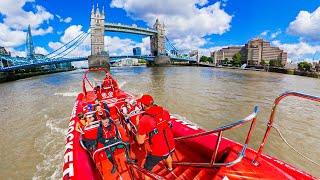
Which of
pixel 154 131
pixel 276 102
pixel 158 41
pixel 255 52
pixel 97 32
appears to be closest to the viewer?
pixel 276 102

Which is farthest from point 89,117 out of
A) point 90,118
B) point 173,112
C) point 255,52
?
point 255,52

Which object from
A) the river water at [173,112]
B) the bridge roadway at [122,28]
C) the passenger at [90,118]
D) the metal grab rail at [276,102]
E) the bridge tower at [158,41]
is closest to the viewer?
the metal grab rail at [276,102]

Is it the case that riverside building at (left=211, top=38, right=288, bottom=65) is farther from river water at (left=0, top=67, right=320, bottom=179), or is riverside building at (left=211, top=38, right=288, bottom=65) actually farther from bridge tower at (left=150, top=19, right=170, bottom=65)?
river water at (left=0, top=67, right=320, bottom=179)

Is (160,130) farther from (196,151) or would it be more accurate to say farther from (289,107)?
(289,107)

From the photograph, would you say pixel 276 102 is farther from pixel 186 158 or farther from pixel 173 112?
pixel 173 112

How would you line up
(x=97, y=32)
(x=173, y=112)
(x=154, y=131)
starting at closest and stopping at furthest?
(x=154, y=131) → (x=173, y=112) → (x=97, y=32)

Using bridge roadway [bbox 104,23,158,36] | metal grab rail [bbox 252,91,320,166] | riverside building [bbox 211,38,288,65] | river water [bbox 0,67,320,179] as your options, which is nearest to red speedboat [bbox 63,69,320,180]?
metal grab rail [bbox 252,91,320,166]

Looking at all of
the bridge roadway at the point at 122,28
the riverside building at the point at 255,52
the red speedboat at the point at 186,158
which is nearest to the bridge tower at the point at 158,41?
the bridge roadway at the point at 122,28

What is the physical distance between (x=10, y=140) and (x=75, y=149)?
5349mm

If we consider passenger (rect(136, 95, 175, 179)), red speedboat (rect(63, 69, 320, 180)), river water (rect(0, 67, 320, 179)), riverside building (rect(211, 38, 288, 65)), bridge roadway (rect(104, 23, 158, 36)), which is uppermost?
bridge roadway (rect(104, 23, 158, 36))

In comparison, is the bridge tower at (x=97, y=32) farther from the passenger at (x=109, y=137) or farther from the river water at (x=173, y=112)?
the passenger at (x=109, y=137)

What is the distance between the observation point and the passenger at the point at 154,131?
3.00 meters

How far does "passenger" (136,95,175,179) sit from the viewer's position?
9.85 ft

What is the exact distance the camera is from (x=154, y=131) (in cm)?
310
